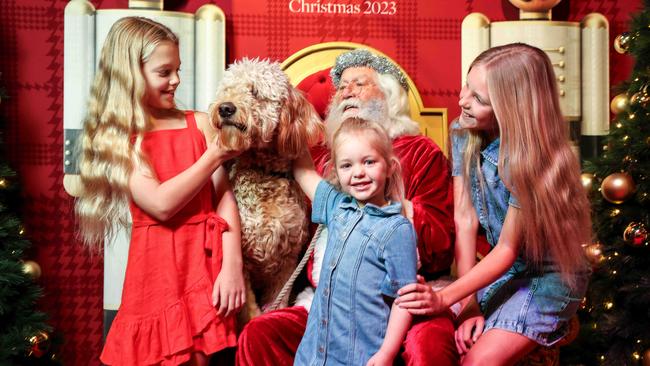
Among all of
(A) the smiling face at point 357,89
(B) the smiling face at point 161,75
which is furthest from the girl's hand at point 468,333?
(B) the smiling face at point 161,75

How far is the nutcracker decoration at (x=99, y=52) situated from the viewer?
12.4ft

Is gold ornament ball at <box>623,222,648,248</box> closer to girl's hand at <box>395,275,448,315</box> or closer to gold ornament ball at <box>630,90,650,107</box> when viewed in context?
gold ornament ball at <box>630,90,650,107</box>

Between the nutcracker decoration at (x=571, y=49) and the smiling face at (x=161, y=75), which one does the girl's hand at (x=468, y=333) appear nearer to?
the smiling face at (x=161, y=75)

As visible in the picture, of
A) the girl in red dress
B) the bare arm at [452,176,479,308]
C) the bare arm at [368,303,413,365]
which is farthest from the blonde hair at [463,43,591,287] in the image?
the girl in red dress

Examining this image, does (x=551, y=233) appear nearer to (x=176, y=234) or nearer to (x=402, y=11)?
(x=176, y=234)

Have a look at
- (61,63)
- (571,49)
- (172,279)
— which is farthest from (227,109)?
(571,49)

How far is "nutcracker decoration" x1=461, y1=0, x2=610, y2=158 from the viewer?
3951 millimetres

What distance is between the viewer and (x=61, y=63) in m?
3.93

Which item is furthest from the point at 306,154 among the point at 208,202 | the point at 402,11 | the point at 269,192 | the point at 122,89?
the point at 402,11

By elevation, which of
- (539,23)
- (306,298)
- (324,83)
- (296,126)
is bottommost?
(306,298)

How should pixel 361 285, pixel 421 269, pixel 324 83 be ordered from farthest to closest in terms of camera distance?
pixel 324 83 < pixel 421 269 < pixel 361 285

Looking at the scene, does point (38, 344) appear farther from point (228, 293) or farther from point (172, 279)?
point (228, 293)

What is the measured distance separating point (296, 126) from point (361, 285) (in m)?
0.67

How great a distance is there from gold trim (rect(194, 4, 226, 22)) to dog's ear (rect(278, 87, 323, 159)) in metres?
1.19
